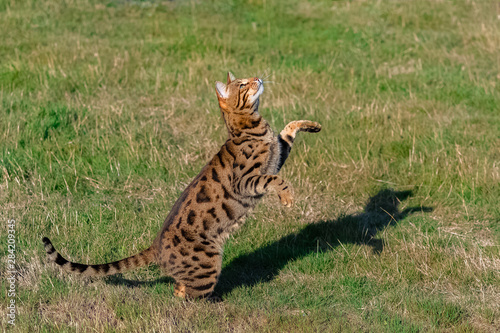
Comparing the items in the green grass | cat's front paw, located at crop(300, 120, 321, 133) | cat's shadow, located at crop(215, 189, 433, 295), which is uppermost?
cat's front paw, located at crop(300, 120, 321, 133)

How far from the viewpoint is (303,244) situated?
585 centimetres

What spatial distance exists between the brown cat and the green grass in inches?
9.8

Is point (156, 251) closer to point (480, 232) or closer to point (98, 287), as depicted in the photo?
point (98, 287)

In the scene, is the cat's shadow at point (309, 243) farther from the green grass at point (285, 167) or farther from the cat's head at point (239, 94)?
the cat's head at point (239, 94)

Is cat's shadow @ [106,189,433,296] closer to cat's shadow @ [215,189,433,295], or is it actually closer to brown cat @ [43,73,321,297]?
cat's shadow @ [215,189,433,295]

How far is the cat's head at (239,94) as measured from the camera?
495 centimetres

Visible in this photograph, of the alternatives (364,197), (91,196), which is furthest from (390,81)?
(91,196)

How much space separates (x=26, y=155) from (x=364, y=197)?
13.2ft

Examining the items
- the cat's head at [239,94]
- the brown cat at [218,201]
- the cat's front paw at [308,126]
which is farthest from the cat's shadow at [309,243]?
the cat's head at [239,94]

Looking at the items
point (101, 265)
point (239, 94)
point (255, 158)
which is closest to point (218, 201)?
point (255, 158)

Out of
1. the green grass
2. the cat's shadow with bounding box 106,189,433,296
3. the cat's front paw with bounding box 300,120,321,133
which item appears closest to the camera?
the green grass

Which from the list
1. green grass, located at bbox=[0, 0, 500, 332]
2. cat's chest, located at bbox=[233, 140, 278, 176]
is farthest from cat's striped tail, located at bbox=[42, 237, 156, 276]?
cat's chest, located at bbox=[233, 140, 278, 176]

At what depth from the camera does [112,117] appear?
791cm

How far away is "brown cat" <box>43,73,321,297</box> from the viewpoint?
4.70m
